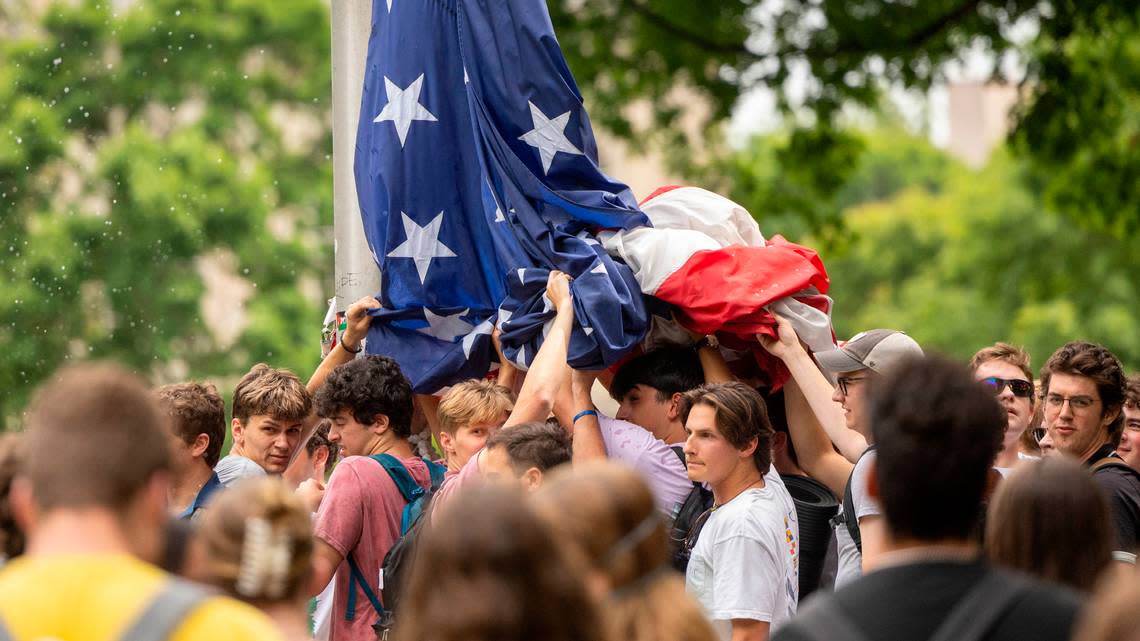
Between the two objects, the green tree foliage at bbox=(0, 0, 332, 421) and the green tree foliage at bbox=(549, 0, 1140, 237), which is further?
the green tree foliage at bbox=(0, 0, 332, 421)

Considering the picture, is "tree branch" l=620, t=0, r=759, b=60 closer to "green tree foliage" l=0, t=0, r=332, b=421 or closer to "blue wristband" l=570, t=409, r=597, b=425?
"blue wristband" l=570, t=409, r=597, b=425

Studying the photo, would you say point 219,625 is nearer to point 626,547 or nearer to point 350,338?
point 626,547

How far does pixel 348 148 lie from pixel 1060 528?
13.6ft

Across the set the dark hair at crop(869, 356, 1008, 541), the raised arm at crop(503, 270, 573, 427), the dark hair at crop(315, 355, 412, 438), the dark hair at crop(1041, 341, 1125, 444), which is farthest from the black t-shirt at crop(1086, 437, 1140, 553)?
the dark hair at crop(315, 355, 412, 438)

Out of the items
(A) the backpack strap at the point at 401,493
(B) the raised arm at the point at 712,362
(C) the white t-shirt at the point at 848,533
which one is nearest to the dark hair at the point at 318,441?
(A) the backpack strap at the point at 401,493

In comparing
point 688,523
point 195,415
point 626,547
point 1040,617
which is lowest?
point 688,523

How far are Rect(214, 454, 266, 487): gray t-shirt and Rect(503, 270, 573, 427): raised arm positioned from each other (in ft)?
3.36

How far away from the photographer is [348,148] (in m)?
6.91

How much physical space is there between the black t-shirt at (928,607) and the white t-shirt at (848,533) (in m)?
1.74

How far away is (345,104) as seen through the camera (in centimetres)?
693

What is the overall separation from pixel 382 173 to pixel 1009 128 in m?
7.38

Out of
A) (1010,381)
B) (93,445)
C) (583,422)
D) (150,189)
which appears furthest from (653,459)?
(150,189)

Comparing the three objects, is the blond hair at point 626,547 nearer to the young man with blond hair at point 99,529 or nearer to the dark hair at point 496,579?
the dark hair at point 496,579

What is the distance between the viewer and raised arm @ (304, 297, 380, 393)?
659 centimetres
